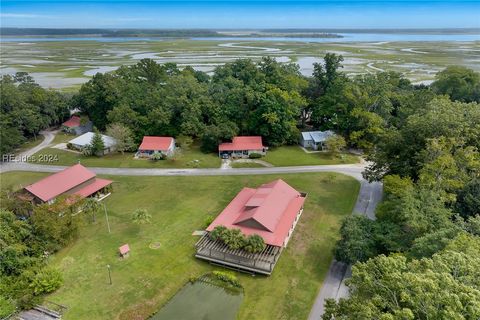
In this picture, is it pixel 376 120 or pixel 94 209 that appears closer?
pixel 94 209

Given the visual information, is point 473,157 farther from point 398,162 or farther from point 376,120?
point 376,120

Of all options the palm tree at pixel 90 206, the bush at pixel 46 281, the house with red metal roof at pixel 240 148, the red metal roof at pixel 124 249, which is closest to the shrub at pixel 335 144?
the house with red metal roof at pixel 240 148

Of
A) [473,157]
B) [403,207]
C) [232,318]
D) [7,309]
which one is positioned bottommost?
[232,318]

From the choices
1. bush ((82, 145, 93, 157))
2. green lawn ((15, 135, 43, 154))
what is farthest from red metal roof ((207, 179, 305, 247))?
green lawn ((15, 135, 43, 154))

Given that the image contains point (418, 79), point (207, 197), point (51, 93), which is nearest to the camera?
point (207, 197)

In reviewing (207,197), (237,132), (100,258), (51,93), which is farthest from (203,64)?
(100,258)

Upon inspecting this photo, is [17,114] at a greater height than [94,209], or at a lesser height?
greater

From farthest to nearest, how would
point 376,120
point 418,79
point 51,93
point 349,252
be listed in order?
1. point 418,79
2. point 51,93
3. point 376,120
4. point 349,252

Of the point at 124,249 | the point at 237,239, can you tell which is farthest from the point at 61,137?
the point at 237,239
